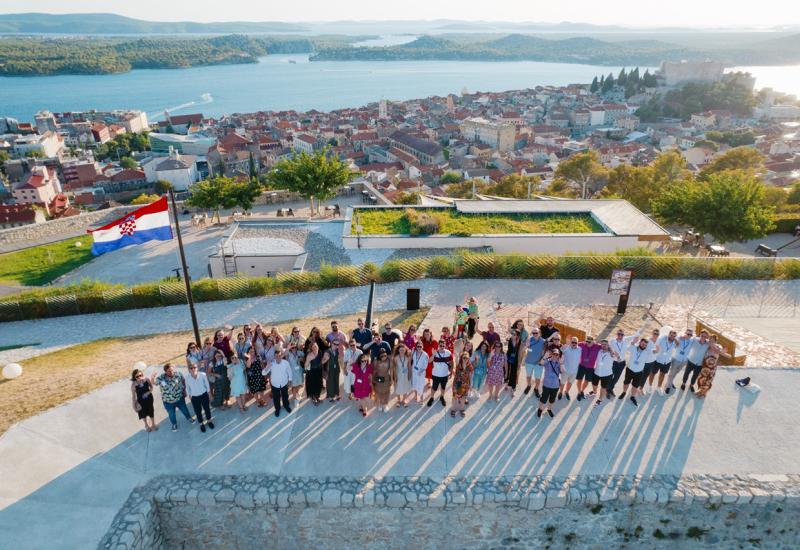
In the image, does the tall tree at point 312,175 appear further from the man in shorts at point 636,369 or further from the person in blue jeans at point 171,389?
the man in shorts at point 636,369

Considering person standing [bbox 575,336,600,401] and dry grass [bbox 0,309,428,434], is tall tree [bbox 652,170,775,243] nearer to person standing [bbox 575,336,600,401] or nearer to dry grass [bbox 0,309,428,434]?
dry grass [bbox 0,309,428,434]

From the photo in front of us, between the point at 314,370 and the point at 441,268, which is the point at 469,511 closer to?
the point at 314,370

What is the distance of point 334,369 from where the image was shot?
8.74 metres

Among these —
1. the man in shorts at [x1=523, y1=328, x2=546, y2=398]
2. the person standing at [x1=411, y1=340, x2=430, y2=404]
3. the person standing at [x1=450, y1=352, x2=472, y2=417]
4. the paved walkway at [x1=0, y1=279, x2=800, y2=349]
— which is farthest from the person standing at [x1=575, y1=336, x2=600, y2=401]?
the paved walkway at [x1=0, y1=279, x2=800, y2=349]

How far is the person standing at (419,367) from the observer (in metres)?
8.45

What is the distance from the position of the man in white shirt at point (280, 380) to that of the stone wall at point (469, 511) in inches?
55.0

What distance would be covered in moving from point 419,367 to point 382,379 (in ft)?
2.13

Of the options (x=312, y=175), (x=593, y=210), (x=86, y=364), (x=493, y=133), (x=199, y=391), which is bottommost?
(x=493, y=133)

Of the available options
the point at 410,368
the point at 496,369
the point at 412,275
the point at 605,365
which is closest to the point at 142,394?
the point at 410,368

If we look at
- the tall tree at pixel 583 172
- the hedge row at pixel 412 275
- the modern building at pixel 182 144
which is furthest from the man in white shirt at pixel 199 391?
the modern building at pixel 182 144

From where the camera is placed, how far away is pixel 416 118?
12694cm

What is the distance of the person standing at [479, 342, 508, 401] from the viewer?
8500 millimetres

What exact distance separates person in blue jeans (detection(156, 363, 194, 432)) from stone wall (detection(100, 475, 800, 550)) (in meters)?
1.10

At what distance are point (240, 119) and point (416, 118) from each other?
43.7 m
